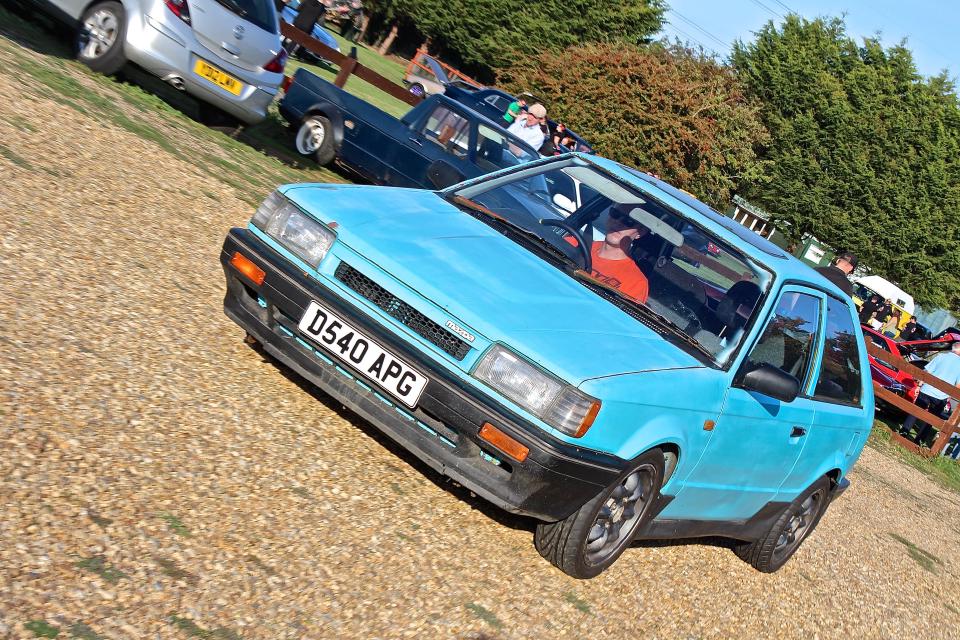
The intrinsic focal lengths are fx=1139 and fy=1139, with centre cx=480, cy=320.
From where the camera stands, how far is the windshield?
18.1ft

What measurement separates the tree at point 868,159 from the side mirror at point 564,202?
37.6 meters

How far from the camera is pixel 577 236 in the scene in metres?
5.97

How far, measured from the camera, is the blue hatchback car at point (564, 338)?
4.62m

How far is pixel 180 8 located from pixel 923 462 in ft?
39.3

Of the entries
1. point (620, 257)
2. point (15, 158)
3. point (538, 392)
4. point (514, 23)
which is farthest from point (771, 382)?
point (514, 23)

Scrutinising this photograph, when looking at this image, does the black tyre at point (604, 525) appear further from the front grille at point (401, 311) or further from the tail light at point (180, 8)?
the tail light at point (180, 8)

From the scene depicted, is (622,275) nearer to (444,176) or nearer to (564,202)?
(564,202)

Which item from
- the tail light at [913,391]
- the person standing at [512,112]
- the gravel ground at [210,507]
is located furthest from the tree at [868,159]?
the gravel ground at [210,507]

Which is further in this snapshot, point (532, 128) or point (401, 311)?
point (532, 128)

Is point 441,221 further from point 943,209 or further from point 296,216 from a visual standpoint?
point 943,209

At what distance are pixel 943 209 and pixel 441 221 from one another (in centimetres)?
4201

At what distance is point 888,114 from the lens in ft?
144

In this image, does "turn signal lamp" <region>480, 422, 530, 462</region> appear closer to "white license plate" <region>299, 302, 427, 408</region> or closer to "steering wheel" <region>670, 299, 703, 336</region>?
"white license plate" <region>299, 302, 427, 408</region>

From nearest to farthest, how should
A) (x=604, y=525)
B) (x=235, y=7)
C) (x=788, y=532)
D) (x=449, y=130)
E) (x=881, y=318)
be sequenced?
1. (x=604, y=525)
2. (x=788, y=532)
3. (x=235, y=7)
4. (x=449, y=130)
5. (x=881, y=318)
